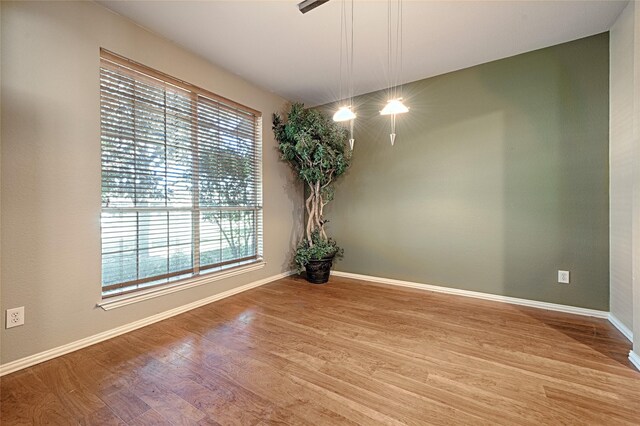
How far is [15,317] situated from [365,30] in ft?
11.6

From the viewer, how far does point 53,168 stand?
191cm

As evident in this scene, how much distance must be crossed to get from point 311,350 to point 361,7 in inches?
111

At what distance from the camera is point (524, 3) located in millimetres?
2162

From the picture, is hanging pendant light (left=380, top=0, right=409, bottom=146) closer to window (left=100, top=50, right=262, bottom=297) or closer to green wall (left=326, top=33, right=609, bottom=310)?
green wall (left=326, top=33, right=609, bottom=310)

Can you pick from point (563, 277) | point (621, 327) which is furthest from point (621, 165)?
point (621, 327)

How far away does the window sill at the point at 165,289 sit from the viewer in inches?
87.0

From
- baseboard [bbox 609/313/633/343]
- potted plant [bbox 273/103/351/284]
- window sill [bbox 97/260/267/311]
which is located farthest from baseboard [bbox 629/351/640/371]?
window sill [bbox 97/260/267/311]

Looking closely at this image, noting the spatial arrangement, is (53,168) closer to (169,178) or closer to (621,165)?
(169,178)

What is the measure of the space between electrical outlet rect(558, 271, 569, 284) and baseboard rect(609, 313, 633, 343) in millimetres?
401

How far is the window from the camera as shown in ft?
7.39

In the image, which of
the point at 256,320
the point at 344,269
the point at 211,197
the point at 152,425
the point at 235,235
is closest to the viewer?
the point at 152,425

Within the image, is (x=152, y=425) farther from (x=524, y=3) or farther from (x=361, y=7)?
(x=524, y=3)

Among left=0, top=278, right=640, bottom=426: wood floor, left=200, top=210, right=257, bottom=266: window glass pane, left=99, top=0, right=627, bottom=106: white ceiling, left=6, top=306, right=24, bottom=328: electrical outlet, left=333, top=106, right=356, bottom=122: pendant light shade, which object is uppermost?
left=99, top=0, right=627, bottom=106: white ceiling

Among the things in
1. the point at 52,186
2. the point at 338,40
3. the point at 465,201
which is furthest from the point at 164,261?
the point at 465,201
